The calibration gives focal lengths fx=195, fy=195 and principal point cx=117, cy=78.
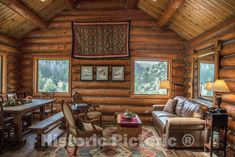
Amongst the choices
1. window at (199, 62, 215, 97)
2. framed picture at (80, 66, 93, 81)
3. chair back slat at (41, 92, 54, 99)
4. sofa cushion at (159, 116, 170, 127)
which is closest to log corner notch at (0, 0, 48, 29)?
framed picture at (80, 66, 93, 81)

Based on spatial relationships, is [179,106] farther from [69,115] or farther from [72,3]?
[72,3]

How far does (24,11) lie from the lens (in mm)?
5215

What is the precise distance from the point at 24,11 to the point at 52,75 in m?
2.49

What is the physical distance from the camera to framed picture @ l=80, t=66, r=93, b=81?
22.0 feet

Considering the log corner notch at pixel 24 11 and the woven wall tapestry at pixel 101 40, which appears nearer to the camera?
the log corner notch at pixel 24 11

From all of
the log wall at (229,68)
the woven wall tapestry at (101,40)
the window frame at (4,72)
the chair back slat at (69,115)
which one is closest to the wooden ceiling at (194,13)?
the log wall at (229,68)

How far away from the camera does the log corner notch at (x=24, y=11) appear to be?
15.5 ft

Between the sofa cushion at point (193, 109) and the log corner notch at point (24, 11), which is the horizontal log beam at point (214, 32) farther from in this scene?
the log corner notch at point (24, 11)

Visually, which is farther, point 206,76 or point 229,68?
point 206,76

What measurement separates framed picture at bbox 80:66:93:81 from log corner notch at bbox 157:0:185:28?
274 cm

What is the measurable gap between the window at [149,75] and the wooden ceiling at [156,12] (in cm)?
124

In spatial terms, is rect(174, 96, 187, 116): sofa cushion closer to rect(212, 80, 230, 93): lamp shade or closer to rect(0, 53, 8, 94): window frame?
rect(212, 80, 230, 93): lamp shade

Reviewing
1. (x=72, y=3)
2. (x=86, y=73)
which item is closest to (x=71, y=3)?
(x=72, y=3)

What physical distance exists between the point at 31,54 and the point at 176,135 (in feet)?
18.1
